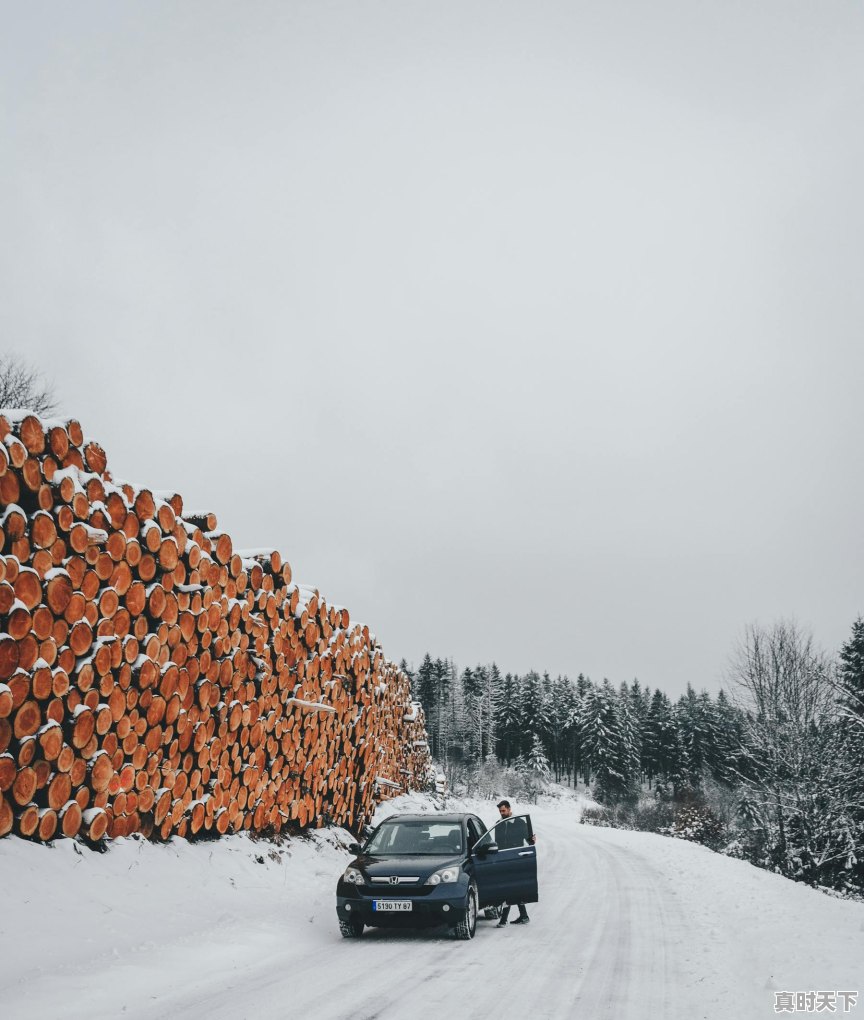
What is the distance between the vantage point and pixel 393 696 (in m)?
21.1

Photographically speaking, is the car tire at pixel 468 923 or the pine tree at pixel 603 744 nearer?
the car tire at pixel 468 923

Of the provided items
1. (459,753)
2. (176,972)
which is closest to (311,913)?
(176,972)

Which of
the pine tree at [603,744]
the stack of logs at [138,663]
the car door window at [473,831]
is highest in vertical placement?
the stack of logs at [138,663]

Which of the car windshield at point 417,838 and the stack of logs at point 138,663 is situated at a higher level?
the stack of logs at point 138,663

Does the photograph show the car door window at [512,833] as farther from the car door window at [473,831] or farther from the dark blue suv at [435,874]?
the car door window at [473,831]

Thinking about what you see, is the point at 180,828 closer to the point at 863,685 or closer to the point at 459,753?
the point at 863,685

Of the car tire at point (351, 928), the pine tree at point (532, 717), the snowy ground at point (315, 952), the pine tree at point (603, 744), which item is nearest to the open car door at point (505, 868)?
the snowy ground at point (315, 952)

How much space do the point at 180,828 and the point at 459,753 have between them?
91.0m

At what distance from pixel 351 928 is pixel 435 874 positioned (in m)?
1.06

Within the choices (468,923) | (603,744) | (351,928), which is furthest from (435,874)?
(603,744)

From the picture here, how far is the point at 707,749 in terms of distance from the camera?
274 ft

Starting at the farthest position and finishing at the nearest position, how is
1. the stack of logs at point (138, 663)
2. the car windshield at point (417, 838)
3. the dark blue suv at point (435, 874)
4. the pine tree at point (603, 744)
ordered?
the pine tree at point (603, 744) < the car windshield at point (417, 838) < the dark blue suv at point (435, 874) < the stack of logs at point (138, 663)

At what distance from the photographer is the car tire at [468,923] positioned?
330 inches

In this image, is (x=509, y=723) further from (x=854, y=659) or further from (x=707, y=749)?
(x=854, y=659)
